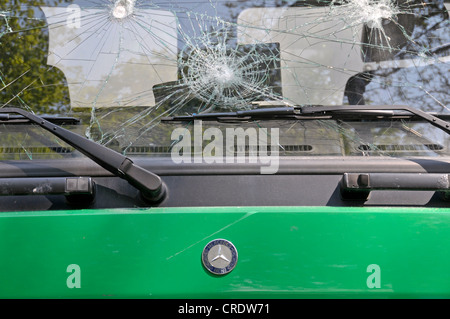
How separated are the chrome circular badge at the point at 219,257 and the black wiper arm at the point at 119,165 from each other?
0.28 metres

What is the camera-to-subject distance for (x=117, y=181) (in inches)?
92.0

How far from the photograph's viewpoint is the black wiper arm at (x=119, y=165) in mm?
2215

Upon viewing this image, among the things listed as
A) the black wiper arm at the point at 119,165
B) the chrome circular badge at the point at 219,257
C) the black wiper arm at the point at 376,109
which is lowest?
the chrome circular badge at the point at 219,257

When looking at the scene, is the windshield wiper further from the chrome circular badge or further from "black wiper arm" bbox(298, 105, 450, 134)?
the chrome circular badge

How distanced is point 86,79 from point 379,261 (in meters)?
1.41

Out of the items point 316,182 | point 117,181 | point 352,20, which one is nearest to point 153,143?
point 117,181

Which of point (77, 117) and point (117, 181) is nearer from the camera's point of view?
point (117, 181)

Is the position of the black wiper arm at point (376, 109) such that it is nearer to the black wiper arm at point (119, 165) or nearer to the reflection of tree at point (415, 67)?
the reflection of tree at point (415, 67)

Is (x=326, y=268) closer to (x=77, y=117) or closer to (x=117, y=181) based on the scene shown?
(x=117, y=181)

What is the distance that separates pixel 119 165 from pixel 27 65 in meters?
0.77

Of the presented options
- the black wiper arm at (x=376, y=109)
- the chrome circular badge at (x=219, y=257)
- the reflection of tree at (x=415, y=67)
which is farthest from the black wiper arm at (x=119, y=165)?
the reflection of tree at (x=415, y=67)

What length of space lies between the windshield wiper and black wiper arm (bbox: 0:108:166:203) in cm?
37

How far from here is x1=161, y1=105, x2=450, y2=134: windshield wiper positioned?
2.45 meters

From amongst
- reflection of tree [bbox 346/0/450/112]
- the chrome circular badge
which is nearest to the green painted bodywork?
the chrome circular badge
